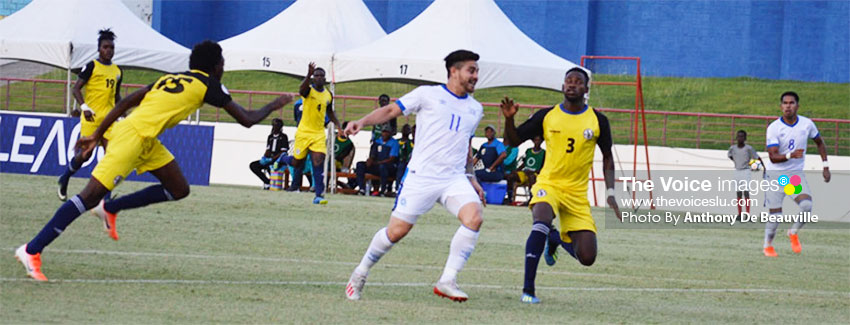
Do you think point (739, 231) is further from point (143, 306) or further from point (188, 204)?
point (143, 306)

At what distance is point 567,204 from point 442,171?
118cm

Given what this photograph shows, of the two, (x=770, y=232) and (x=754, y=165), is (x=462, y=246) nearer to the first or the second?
(x=770, y=232)

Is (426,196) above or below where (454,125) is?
below

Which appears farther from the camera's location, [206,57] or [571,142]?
[571,142]

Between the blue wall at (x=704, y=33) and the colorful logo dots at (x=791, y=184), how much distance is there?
2795 centimetres

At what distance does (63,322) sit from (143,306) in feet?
2.68

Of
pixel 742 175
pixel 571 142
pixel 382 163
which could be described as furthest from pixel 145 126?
pixel 742 175

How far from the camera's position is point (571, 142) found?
9.52 meters

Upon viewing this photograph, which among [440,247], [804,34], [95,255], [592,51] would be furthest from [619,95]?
[95,255]

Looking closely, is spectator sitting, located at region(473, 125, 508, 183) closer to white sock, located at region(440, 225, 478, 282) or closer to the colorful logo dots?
the colorful logo dots

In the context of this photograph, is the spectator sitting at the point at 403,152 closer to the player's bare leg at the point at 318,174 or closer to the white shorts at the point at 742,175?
the player's bare leg at the point at 318,174

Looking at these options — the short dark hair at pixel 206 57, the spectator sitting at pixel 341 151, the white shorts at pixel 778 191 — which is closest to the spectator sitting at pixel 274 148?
the spectator sitting at pixel 341 151

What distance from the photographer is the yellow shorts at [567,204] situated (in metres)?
9.49

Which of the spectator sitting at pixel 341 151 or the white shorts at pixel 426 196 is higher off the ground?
the spectator sitting at pixel 341 151
